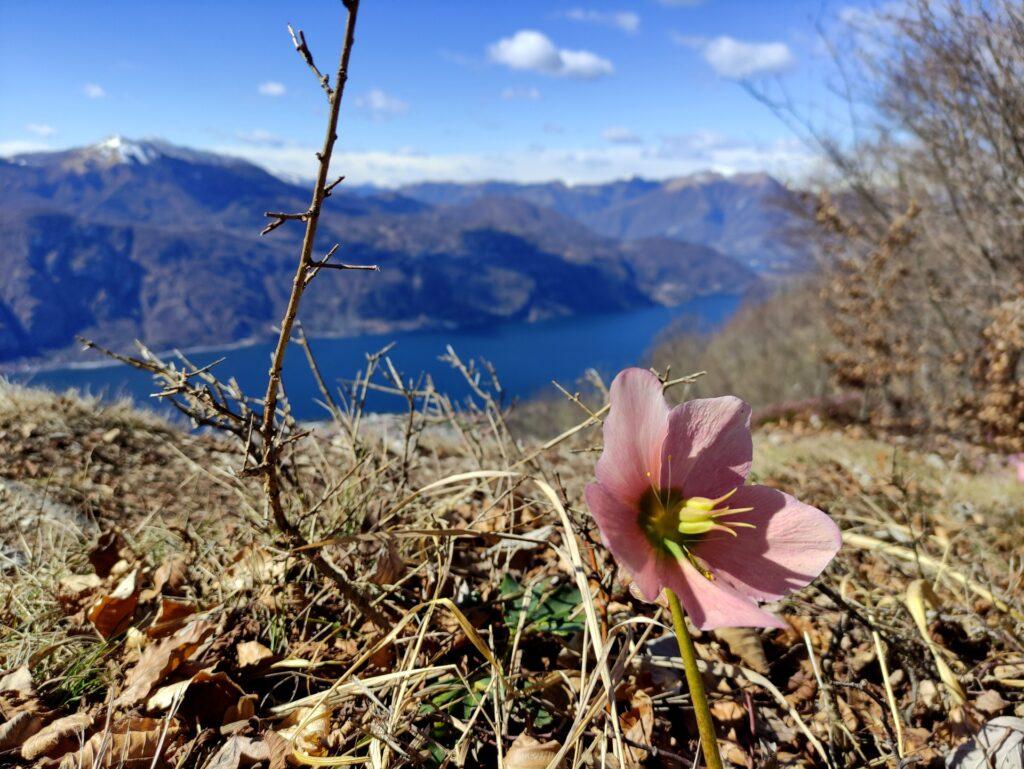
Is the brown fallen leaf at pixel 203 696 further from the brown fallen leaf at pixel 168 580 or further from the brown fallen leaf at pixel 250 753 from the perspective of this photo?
the brown fallen leaf at pixel 168 580

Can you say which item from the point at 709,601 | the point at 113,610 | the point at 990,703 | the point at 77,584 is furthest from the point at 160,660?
the point at 990,703

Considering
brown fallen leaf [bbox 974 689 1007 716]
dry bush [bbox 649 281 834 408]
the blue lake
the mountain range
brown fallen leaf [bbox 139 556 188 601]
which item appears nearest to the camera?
brown fallen leaf [bbox 974 689 1007 716]

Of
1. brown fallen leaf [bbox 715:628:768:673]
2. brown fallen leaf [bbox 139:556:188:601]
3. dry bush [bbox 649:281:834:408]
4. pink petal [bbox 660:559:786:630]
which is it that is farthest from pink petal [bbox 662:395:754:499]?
dry bush [bbox 649:281:834:408]

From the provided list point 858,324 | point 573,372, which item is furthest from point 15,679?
point 573,372

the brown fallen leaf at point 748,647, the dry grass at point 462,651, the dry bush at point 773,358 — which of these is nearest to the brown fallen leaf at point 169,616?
the dry grass at point 462,651

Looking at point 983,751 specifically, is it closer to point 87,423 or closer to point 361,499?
point 361,499

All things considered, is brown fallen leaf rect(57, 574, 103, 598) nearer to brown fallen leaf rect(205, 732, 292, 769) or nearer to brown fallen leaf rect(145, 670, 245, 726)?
brown fallen leaf rect(145, 670, 245, 726)

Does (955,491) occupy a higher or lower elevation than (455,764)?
lower
